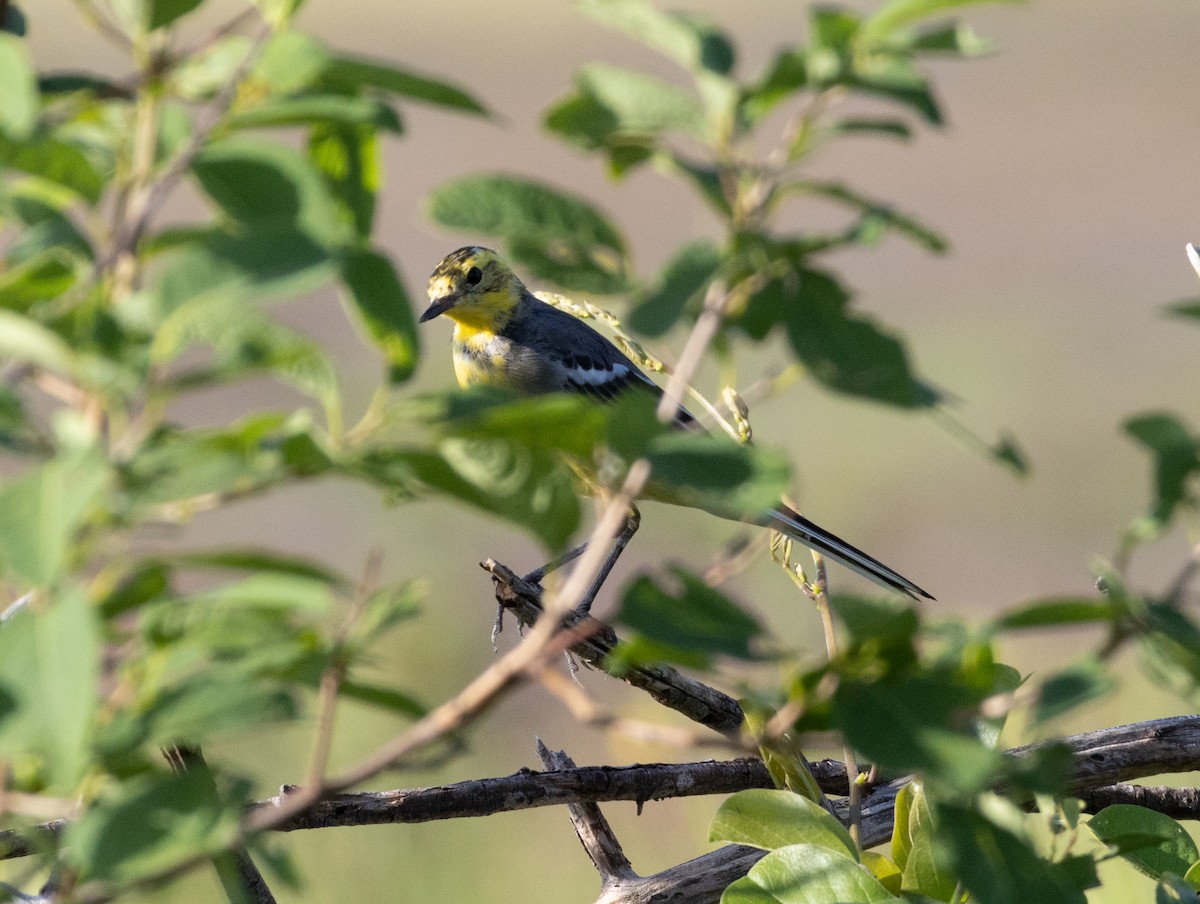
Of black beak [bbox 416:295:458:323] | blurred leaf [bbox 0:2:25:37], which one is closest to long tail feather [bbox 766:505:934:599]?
black beak [bbox 416:295:458:323]

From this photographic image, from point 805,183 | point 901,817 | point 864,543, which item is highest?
point 805,183

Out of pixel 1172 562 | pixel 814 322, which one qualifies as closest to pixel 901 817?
pixel 814 322

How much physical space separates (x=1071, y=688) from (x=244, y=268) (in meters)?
0.70

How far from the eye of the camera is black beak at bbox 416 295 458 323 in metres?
5.36

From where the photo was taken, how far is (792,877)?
1.57 m

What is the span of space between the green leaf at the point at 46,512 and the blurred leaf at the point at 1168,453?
83cm

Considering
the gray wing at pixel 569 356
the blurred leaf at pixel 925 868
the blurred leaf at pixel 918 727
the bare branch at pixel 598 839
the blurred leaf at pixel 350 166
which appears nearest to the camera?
the blurred leaf at pixel 918 727

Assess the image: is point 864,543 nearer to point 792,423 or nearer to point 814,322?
point 792,423

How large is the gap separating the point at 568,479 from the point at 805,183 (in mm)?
306

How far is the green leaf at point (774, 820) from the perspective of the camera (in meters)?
1.77

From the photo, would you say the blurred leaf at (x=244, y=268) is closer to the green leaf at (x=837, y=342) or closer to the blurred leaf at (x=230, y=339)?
the blurred leaf at (x=230, y=339)

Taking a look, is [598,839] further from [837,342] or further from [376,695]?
[837,342]

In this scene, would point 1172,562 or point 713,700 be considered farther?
point 1172,562

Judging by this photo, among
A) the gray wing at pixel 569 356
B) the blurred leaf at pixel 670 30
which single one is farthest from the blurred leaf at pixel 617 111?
the gray wing at pixel 569 356
